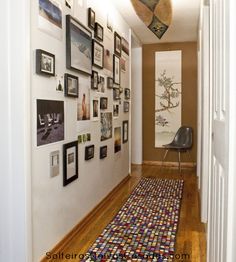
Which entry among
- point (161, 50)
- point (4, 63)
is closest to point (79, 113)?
point (4, 63)

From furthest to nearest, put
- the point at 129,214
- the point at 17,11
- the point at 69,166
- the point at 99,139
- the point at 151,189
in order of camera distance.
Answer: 1. the point at 151,189
2. the point at 99,139
3. the point at 129,214
4. the point at 69,166
5. the point at 17,11

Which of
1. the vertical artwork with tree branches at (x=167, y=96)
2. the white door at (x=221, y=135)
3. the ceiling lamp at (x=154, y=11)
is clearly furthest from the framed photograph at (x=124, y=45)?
the white door at (x=221, y=135)

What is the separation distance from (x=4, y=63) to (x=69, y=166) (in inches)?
41.0

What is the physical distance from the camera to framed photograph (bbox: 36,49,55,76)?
2.03 meters

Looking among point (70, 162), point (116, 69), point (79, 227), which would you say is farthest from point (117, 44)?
point (79, 227)

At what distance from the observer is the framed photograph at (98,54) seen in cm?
316

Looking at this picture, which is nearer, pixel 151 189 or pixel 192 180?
pixel 151 189

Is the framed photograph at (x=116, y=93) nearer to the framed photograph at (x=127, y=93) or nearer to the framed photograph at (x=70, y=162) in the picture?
the framed photograph at (x=127, y=93)

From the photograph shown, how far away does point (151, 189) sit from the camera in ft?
14.0

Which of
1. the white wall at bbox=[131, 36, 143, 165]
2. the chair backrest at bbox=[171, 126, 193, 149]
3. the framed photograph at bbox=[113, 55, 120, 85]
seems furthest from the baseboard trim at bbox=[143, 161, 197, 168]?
the framed photograph at bbox=[113, 55, 120, 85]

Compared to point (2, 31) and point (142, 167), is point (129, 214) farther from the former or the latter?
point (142, 167)

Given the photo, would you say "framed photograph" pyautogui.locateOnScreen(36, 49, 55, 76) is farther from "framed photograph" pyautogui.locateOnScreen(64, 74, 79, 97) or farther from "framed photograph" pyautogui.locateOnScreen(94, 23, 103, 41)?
"framed photograph" pyautogui.locateOnScreen(94, 23, 103, 41)

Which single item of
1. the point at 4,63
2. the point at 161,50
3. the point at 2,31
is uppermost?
the point at 161,50

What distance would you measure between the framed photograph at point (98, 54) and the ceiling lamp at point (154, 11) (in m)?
1.02
